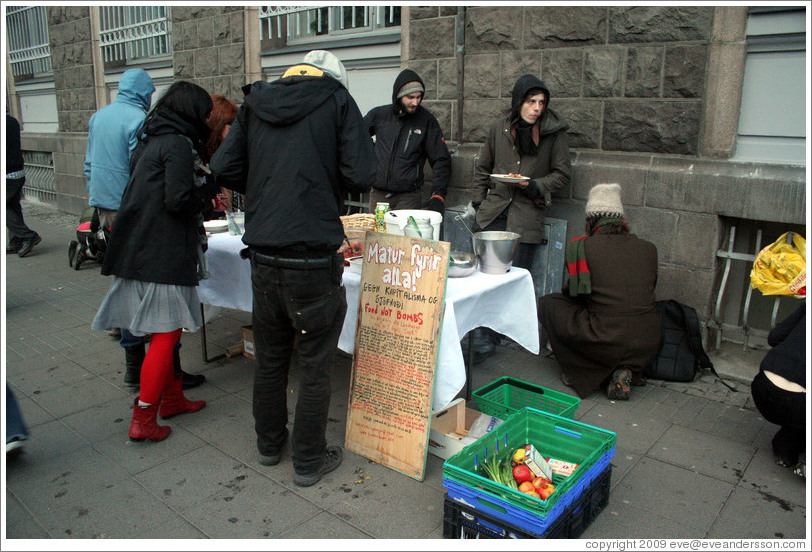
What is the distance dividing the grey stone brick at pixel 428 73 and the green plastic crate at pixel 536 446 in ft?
12.3

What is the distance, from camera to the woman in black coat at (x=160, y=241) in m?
3.45

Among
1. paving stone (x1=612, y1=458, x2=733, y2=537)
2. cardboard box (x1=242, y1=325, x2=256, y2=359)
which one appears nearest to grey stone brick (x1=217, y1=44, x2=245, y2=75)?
cardboard box (x1=242, y1=325, x2=256, y2=359)

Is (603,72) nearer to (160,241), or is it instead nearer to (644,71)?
(644,71)

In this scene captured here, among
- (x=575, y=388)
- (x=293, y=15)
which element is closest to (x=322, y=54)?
(x=575, y=388)

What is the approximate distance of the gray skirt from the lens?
3570 mm

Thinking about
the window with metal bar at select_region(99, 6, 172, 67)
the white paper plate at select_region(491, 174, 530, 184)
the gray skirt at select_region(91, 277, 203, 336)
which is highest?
the window with metal bar at select_region(99, 6, 172, 67)

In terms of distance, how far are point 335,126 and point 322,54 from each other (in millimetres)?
400

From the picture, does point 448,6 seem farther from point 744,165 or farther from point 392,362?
point 392,362

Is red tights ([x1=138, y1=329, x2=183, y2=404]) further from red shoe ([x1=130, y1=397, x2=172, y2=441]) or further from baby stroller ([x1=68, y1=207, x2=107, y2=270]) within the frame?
baby stroller ([x1=68, y1=207, x2=107, y2=270])

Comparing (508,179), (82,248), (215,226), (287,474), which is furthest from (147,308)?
(82,248)

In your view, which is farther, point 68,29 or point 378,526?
point 68,29

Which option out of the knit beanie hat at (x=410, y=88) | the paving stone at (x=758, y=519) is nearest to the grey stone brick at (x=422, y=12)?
the knit beanie hat at (x=410, y=88)

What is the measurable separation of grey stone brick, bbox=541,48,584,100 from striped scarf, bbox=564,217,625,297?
1458 millimetres

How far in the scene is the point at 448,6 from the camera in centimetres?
576
